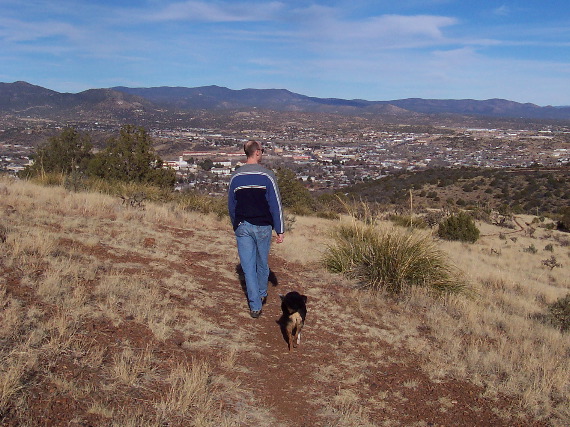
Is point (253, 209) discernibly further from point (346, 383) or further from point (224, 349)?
point (346, 383)

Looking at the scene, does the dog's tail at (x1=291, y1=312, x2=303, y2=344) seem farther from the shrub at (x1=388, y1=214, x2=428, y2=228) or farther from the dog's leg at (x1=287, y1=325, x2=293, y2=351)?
the shrub at (x1=388, y1=214, x2=428, y2=228)

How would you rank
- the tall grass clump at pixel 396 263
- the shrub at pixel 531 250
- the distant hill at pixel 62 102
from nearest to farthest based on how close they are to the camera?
the tall grass clump at pixel 396 263 → the shrub at pixel 531 250 → the distant hill at pixel 62 102

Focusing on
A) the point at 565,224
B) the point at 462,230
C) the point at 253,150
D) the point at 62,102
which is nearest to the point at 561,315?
the point at 253,150

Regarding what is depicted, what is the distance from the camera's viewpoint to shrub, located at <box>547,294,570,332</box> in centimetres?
635

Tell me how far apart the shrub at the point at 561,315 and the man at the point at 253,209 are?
433cm

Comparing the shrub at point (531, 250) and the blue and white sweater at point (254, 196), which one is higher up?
the blue and white sweater at point (254, 196)

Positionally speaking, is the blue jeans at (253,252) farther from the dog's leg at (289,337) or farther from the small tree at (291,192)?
the small tree at (291,192)

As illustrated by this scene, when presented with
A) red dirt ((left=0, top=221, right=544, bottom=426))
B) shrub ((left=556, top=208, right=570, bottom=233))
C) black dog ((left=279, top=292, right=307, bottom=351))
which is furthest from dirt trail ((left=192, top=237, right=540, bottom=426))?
shrub ((left=556, top=208, right=570, bottom=233))

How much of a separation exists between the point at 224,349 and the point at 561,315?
5.14 m

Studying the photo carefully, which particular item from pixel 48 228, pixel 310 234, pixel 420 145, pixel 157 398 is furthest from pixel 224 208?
pixel 420 145

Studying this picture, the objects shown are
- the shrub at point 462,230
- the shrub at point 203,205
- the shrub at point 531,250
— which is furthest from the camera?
the shrub at point 462,230

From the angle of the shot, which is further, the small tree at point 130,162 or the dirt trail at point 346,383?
the small tree at point 130,162

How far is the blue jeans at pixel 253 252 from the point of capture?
4754 mm

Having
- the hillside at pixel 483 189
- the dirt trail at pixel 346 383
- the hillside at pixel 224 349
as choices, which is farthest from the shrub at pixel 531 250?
the dirt trail at pixel 346 383
